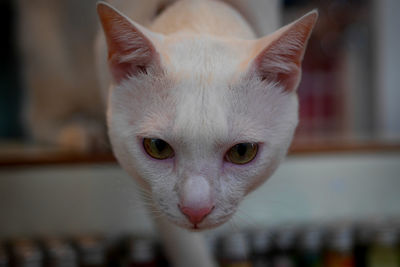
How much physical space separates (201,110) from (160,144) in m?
0.05

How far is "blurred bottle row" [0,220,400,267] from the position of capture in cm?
82

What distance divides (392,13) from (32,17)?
3.38ft

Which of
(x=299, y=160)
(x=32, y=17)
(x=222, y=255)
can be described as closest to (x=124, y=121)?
(x=222, y=255)

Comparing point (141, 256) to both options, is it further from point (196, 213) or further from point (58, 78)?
point (58, 78)

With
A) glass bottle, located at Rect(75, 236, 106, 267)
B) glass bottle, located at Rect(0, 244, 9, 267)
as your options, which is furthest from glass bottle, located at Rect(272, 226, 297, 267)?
glass bottle, located at Rect(0, 244, 9, 267)

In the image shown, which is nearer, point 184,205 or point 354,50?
point 184,205

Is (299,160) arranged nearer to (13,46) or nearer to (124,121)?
(124,121)

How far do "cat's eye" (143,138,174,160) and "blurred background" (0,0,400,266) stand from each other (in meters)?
0.18

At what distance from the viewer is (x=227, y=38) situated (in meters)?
0.45

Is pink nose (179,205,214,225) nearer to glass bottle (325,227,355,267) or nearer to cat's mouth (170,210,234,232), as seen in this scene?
cat's mouth (170,210,234,232)

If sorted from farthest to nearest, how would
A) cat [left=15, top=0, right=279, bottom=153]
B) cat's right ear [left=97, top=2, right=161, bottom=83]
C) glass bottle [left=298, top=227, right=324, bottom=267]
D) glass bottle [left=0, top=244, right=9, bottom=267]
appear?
cat [left=15, top=0, right=279, bottom=153], glass bottle [left=298, top=227, right=324, bottom=267], glass bottle [left=0, top=244, right=9, bottom=267], cat's right ear [left=97, top=2, right=161, bottom=83]

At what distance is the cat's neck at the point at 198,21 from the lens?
18.4 inches

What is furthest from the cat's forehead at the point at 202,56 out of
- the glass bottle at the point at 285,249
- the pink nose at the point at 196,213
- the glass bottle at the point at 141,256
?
the glass bottle at the point at 285,249

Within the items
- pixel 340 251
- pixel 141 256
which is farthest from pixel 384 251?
pixel 141 256
